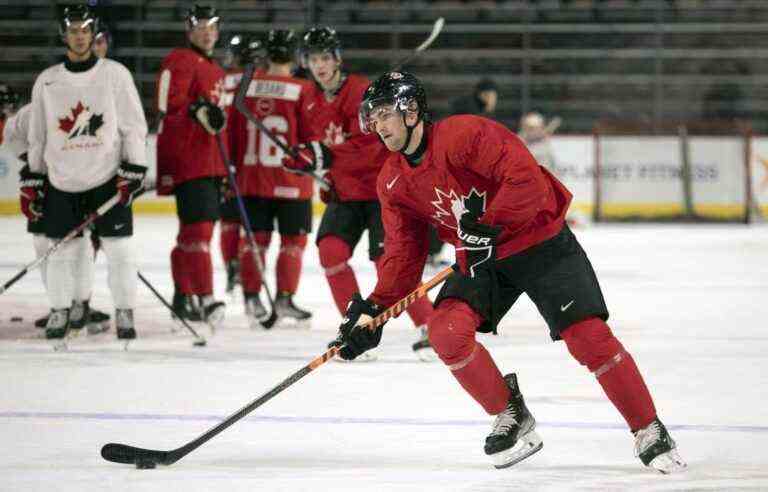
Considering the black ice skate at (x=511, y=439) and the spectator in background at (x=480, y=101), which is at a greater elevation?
the black ice skate at (x=511, y=439)

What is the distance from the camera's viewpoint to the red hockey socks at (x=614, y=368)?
3.15 meters

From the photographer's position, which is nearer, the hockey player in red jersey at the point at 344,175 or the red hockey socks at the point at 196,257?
the hockey player in red jersey at the point at 344,175

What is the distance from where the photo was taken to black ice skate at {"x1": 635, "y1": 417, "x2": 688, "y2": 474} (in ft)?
10.1

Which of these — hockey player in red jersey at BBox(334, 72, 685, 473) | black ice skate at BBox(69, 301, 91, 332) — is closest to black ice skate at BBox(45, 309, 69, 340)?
black ice skate at BBox(69, 301, 91, 332)

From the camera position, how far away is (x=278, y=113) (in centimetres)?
584

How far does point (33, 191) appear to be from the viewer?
522 centimetres

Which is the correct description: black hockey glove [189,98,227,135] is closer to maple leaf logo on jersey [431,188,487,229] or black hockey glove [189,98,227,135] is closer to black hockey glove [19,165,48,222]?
black hockey glove [19,165,48,222]

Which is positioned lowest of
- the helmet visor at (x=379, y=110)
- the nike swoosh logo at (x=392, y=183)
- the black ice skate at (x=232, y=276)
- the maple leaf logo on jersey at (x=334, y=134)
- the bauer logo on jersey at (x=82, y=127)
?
the black ice skate at (x=232, y=276)

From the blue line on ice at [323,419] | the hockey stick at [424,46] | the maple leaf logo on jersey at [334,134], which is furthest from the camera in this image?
the hockey stick at [424,46]

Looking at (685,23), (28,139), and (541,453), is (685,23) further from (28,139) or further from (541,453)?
(541,453)

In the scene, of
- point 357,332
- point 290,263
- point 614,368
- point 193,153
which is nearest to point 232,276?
point 290,263

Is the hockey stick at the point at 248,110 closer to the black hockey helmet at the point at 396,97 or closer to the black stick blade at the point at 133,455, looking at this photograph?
the black hockey helmet at the point at 396,97

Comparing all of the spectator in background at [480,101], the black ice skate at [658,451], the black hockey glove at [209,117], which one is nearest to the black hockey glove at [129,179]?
the black hockey glove at [209,117]

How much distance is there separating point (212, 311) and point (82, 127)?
1.07 meters
